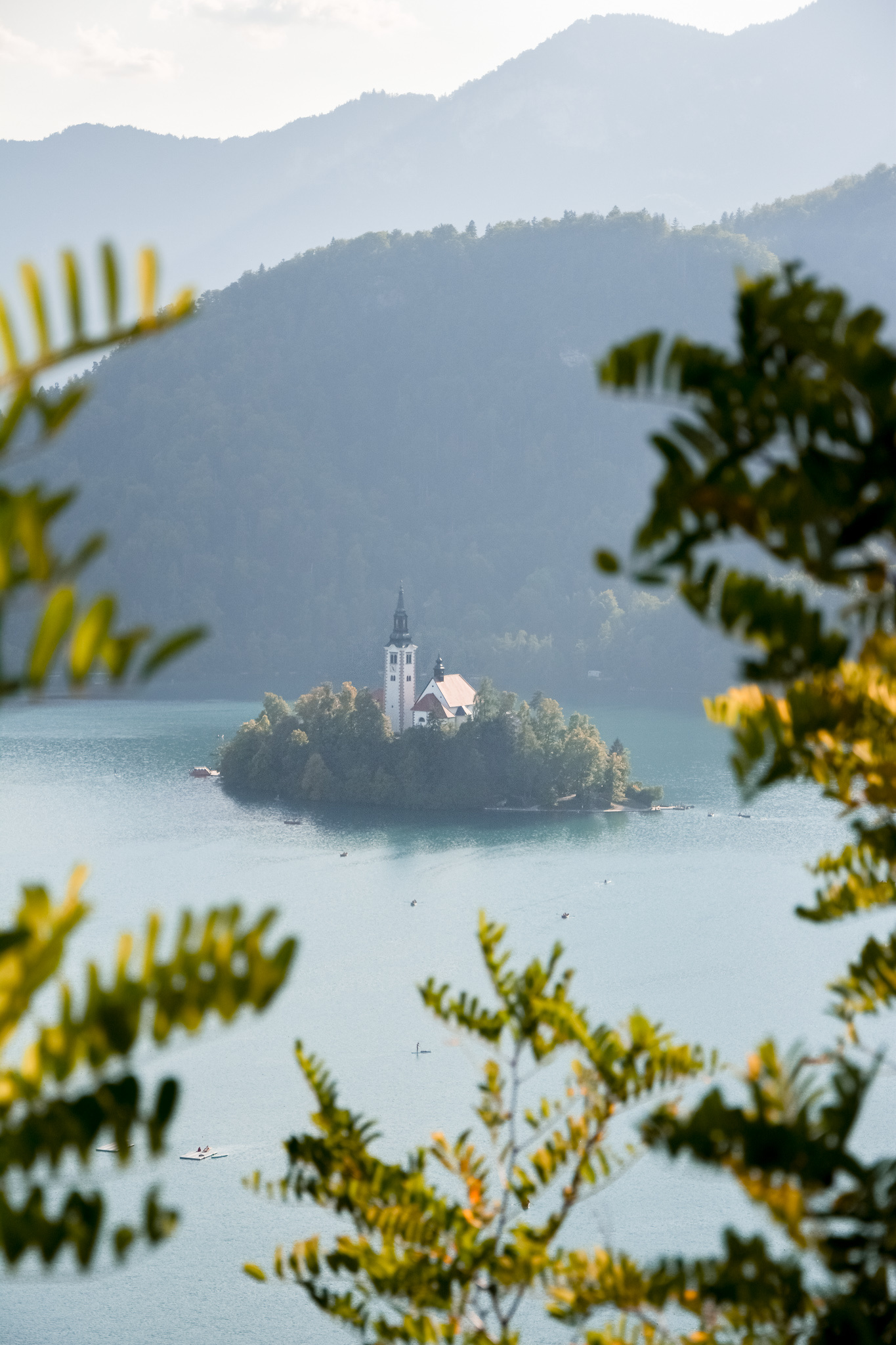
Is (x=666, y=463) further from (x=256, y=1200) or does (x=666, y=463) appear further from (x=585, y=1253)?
(x=256, y=1200)

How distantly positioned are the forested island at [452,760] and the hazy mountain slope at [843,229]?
6484 cm

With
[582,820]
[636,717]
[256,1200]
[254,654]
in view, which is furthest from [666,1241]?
[254,654]

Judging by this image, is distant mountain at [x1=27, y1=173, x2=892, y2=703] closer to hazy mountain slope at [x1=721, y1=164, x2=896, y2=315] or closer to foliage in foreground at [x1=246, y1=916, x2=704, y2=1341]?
hazy mountain slope at [x1=721, y1=164, x2=896, y2=315]

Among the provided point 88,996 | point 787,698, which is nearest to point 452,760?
point 787,698

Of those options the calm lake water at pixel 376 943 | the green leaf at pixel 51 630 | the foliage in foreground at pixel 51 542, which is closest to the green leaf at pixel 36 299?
the foliage in foreground at pixel 51 542

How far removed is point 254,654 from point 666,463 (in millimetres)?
65058

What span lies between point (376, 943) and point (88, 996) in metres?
24.8

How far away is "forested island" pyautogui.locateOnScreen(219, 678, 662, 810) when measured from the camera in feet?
121

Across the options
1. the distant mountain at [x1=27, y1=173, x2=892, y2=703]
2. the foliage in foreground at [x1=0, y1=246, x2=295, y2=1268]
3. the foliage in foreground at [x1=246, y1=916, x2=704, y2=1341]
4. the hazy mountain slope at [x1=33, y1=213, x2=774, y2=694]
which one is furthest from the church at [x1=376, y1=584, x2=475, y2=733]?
the foliage in foreground at [x1=0, y1=246, x2=295, y2=1268]

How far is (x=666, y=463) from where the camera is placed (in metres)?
1.63

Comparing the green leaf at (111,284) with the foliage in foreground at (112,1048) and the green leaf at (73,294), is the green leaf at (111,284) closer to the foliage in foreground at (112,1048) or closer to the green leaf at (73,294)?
the green leaf at (73,294)

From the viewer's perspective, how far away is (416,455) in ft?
282

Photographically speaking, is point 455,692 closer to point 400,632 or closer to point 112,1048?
point 400,632

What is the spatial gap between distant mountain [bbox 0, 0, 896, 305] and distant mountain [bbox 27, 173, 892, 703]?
4695 cm
